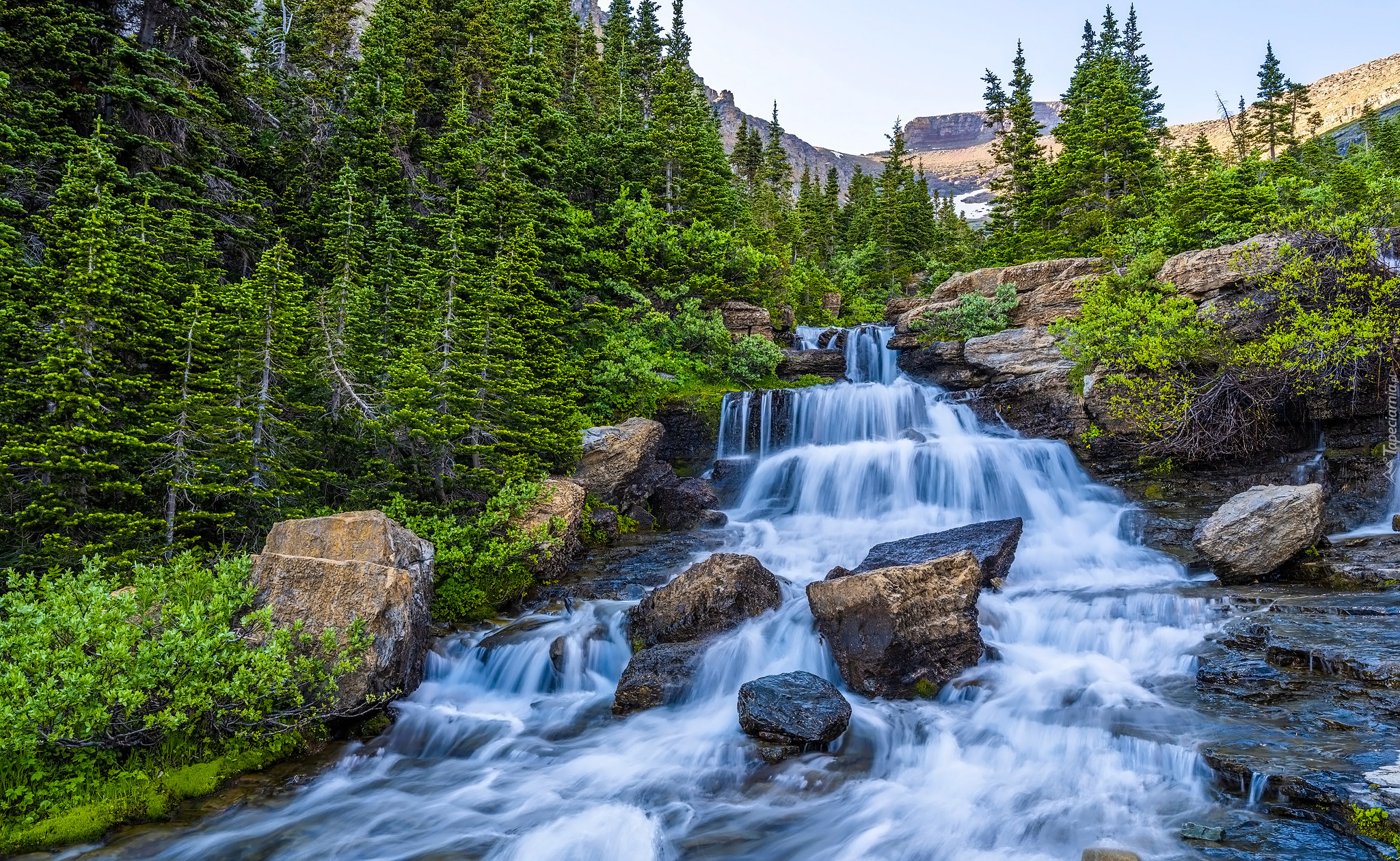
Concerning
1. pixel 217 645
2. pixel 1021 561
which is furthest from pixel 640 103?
pixel 217 645

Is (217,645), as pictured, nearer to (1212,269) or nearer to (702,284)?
(702,284)

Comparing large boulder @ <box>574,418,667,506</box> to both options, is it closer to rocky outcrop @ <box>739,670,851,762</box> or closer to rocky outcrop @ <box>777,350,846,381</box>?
rocky outcrop @ <box>739,670,851,762</box>

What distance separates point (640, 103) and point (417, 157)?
1766cm

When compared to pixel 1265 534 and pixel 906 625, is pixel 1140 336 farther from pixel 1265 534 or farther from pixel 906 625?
pixel 906 625

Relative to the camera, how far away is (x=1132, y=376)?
52.7 ft

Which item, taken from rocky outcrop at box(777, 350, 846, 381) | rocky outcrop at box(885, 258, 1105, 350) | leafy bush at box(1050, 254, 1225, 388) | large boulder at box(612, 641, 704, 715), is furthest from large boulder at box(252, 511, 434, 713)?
rocky outcrop at box(885, 258, 1105, 350)

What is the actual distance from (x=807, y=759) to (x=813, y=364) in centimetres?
1927

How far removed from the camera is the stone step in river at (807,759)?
6539 millimetres

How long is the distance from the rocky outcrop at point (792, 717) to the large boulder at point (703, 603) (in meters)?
2.36

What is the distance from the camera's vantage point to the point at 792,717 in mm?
8031

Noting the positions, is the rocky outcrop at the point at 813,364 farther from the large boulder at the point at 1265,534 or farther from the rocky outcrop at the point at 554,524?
the large boulder at the point at 1265,534

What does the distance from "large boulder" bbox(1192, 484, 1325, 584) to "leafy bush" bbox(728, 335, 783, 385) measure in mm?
14317

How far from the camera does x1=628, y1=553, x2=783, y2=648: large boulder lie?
10797 millimetres

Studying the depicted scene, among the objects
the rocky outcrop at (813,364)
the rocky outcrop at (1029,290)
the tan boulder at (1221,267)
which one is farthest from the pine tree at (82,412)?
the rocky outcrop at (1029,290)
